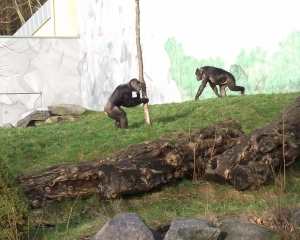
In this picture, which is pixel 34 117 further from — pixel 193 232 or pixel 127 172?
pixel 193 232

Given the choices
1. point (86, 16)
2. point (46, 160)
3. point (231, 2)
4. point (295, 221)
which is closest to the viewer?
point (295, 221)

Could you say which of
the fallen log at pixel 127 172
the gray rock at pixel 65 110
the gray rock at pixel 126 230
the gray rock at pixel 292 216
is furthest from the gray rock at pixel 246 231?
the gray rock at pixel 65 110

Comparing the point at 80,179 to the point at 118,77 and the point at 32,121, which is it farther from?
the point at 118,77

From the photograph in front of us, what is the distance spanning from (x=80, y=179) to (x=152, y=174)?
1.00m

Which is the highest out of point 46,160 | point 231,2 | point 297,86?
point 231,2

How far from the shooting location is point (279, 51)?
690 inches

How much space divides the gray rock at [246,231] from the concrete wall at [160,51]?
11.6 meters

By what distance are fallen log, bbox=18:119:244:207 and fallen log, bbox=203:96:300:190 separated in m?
0.36

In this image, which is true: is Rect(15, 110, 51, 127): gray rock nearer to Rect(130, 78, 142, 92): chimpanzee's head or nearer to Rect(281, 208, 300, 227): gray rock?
Rect(130, 78, 142, 92): chimpanzee's head

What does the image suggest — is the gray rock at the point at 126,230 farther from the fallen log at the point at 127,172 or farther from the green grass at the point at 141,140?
the fallen log at the point at 127,172

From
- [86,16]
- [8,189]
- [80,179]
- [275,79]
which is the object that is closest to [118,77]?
[86,16]

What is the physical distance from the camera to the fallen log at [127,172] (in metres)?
8.23

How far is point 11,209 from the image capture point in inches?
230

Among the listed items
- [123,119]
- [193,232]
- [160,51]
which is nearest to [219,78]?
[123,119]
